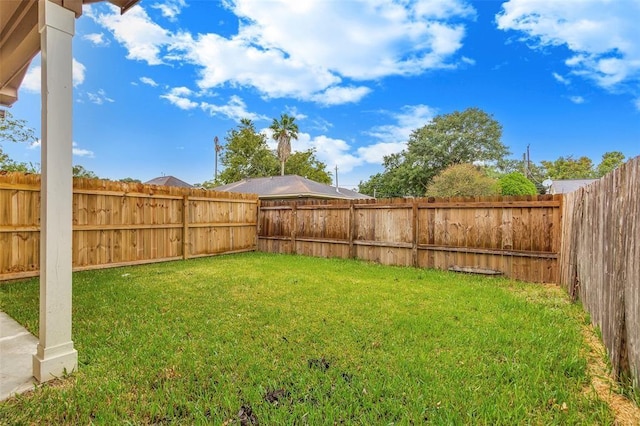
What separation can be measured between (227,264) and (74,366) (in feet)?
15.1

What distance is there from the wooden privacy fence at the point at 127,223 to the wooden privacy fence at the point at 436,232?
149 cm

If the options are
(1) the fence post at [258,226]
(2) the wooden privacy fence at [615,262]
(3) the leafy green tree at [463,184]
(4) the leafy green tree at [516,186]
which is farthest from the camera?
(3) the leafy green tree at [463,184]

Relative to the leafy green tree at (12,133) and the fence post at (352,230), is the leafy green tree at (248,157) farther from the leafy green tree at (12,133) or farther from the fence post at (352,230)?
the fence post at (352,230)

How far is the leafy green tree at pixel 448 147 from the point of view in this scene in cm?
2722

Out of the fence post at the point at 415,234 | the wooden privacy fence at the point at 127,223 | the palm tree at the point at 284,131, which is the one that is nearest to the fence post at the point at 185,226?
the wooden privacy fence at the point at 127,223

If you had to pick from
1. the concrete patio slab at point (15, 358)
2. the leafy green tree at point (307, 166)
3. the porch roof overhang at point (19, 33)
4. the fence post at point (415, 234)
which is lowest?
the concrete patio slab at point (15, 358)

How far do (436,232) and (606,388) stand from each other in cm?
454

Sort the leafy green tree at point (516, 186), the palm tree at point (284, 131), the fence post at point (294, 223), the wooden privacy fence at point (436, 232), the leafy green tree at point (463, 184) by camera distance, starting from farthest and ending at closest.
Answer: the palm tree at point (284, 131)
the leafy green tree at point (463, 184)
the leafy green tree at point (516, 186)
the fence post at point (294, 223)
the wooden privacy fence at point (436, 232)

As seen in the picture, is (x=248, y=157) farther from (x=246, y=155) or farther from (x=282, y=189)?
(x=282, y=189)

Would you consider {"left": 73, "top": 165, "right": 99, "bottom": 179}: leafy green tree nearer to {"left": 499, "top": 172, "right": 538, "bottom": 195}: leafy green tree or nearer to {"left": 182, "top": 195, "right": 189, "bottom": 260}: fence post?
{"left": 182, "top": 195, "right": 189, "bottom": 260}: fence post

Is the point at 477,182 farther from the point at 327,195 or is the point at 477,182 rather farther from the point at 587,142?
the point at 587,142

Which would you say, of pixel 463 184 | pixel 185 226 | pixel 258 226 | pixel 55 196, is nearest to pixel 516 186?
pixel 463 184

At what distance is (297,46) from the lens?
11656mm

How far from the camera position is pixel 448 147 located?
27250 mm
